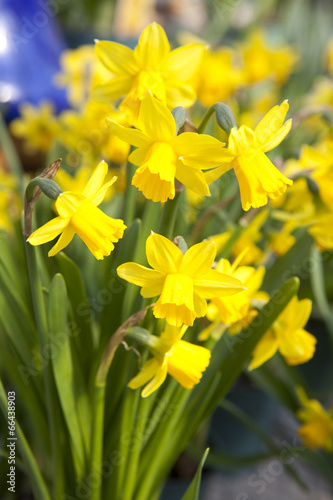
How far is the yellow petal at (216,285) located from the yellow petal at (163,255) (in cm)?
3

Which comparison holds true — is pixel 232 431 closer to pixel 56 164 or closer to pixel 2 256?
pixel 2 256

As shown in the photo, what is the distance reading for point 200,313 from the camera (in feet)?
1.52

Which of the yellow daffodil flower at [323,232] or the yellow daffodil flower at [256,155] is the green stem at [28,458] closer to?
the yellow daffodil flower at [256,155]

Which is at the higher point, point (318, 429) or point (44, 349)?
point (44, 349)

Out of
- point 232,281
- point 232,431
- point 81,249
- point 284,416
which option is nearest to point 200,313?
point 232,281

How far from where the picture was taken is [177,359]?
49 centimetres

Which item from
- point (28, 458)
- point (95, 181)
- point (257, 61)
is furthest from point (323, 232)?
point (257, 61)

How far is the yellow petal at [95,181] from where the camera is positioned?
17.6 inches

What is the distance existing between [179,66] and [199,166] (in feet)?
0.53

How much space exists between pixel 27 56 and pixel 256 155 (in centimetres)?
195

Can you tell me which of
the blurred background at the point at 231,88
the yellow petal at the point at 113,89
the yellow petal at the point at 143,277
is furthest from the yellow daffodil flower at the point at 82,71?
the yellow petal at the point at 143,277

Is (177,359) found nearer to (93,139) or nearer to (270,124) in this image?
(270,124)

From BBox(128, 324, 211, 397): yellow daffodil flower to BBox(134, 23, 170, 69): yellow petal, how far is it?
283mm

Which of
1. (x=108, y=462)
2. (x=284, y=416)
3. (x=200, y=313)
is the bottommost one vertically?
(x=284, y=416)
